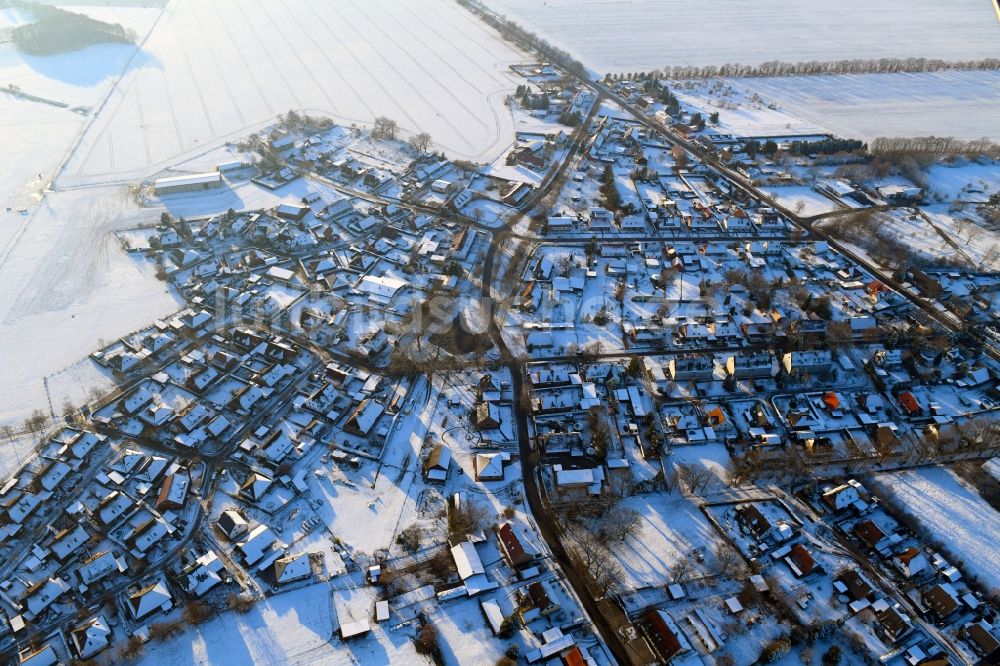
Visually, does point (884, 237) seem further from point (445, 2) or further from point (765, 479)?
point (445, 2)

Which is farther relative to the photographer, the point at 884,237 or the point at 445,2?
the point at 445,2

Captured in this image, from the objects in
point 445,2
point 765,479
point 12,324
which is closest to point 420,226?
point 12,324

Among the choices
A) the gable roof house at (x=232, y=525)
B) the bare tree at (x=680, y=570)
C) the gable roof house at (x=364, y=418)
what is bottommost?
the bare tree at (x=680, y=570)

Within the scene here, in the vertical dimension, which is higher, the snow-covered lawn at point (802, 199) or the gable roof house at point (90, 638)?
the snow-covered lawn at point (802, 199)

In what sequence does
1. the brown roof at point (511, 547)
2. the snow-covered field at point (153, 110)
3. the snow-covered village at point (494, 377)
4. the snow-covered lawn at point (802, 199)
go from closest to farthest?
the snow-covered village at point (494, 377) < the brown roof at point (511, 547) < the snow-covered field at point (153, 110) < the snow-covered lawn at point (802, 199)

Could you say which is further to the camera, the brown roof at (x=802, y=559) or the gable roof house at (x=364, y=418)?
the gable roof house at (x=364, y=418)

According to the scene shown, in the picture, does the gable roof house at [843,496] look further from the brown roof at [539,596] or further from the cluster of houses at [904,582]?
the brown roof at [539,596]

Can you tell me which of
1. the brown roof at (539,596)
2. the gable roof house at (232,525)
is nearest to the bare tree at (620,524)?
the brown roof at (539,596)

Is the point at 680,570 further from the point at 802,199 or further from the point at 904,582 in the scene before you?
the point at 802,199

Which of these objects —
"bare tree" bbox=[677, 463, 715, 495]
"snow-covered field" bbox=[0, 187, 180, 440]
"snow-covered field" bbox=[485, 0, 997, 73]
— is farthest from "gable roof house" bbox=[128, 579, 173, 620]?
"snow-covered field" bbox=[485, 0, 997, 73]
